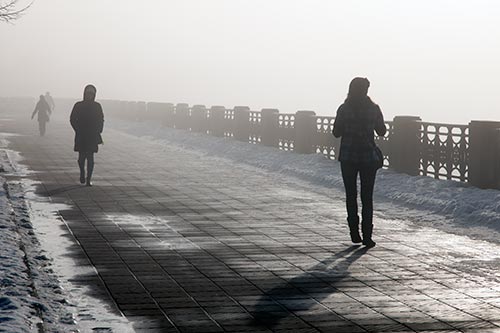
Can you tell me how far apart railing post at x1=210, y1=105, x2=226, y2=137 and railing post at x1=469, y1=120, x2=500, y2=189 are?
21362 mm

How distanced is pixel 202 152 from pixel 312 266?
21537mm

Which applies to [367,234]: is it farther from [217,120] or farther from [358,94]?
[217,120]

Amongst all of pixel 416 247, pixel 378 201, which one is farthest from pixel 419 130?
pixel 416 247

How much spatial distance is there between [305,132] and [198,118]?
53.2 feet

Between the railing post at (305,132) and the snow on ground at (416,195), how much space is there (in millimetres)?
479

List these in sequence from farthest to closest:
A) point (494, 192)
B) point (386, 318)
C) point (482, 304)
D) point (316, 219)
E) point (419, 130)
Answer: point (419, 130), point (494, 192), point (316, 219), point (482, 304), point (386, 318)

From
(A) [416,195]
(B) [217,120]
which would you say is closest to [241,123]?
(B) [217,120]

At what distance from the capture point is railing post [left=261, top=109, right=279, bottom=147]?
100 ft

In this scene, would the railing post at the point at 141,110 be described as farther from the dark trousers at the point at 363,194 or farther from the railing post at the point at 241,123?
the dark trousers at the point at 363,194

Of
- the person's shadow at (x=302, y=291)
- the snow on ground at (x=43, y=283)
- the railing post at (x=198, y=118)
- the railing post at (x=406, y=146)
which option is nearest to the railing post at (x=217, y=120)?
the railing post at (x=198, y=118)

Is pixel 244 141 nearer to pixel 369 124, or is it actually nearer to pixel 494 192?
pixel 494 192

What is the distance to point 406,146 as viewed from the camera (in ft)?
66.5

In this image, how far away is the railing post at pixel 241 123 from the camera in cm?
3391

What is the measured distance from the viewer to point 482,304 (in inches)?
295
